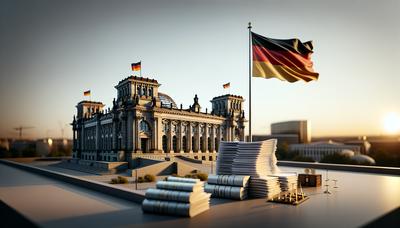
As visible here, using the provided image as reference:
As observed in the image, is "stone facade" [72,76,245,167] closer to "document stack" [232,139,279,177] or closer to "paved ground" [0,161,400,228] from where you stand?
"paved ground" [0,161,400,228]

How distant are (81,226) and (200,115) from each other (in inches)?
2254

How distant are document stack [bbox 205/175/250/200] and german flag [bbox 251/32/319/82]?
308 inches

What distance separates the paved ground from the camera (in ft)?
44.1

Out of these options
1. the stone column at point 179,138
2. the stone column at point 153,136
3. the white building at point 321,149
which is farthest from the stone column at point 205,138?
the white building at point 321,149

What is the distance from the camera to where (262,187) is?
63.4 ft

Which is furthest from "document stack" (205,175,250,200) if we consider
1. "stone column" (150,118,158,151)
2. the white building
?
the white building

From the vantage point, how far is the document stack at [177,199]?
14359 millimetres

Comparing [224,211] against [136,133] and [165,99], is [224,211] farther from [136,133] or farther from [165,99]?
[165,99]

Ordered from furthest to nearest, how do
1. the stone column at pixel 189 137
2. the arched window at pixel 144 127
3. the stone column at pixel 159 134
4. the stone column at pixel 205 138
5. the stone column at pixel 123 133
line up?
the stone column at pixel 205 138, the stone column at pixel 189 137, the stone column at pixel 159 134, the arched window at pixel 144 127, the stone column at pixel 123 133

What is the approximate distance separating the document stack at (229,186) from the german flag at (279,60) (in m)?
7.83

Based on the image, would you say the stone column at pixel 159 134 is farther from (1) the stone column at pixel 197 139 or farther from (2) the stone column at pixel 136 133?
(1) the stone column at pixel 197 139

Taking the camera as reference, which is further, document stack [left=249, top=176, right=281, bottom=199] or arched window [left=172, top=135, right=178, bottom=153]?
arched window [left=172, top=135, right=178, bottom=153]

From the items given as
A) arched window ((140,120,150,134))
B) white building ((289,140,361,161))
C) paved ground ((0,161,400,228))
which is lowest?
white building ((289,140,361,161))

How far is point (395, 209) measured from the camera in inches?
649
